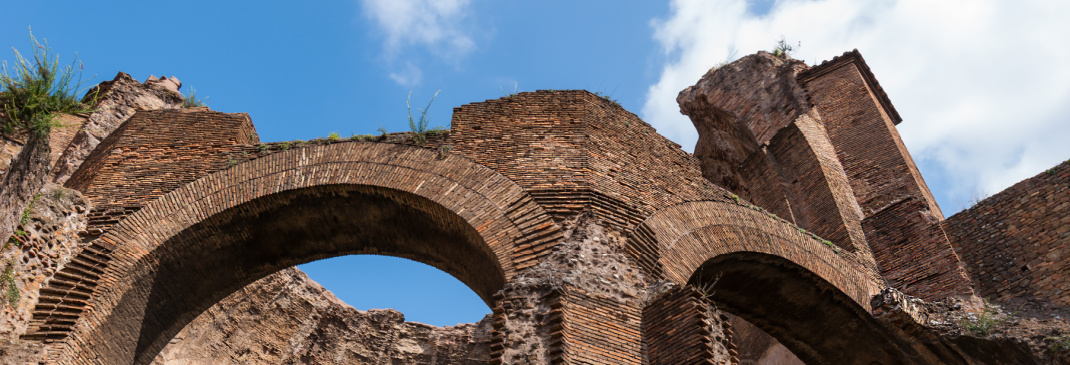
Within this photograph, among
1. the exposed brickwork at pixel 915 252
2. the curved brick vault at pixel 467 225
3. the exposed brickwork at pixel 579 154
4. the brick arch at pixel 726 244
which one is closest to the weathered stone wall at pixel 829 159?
the exposed brickwork at pixel 915 252

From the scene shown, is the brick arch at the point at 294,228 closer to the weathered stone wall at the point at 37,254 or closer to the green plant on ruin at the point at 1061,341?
the weathered stone wall at the point at 37,254

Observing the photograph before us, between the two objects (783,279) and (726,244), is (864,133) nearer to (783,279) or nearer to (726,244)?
(783,279)

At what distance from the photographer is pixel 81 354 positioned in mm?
6230

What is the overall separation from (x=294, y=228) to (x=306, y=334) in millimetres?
6026

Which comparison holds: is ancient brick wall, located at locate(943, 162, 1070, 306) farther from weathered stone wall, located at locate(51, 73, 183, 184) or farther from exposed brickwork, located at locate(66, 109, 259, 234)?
weathered stone wall, located at locate(51, 73, 183, 184)

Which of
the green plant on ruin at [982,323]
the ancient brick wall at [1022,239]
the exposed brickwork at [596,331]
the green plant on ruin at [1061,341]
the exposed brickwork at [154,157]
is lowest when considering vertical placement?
the exposed brickwork at [596,331]

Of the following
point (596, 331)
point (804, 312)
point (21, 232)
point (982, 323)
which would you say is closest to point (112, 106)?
point (21, 232)

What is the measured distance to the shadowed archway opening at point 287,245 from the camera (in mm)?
7035

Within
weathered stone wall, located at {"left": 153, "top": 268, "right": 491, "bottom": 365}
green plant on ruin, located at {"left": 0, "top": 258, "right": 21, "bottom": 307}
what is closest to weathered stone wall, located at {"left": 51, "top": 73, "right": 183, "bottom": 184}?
weathered stone wall, located at {"left": 153, "top": 268, "right": 491, "bottom": 365}

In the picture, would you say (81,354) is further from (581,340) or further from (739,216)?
(739,216)

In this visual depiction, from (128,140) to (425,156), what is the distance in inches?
115

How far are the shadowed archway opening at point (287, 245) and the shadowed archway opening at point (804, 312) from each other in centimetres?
266

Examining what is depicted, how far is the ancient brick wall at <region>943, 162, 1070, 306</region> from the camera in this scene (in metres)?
9.27

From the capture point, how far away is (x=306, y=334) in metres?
13.2
